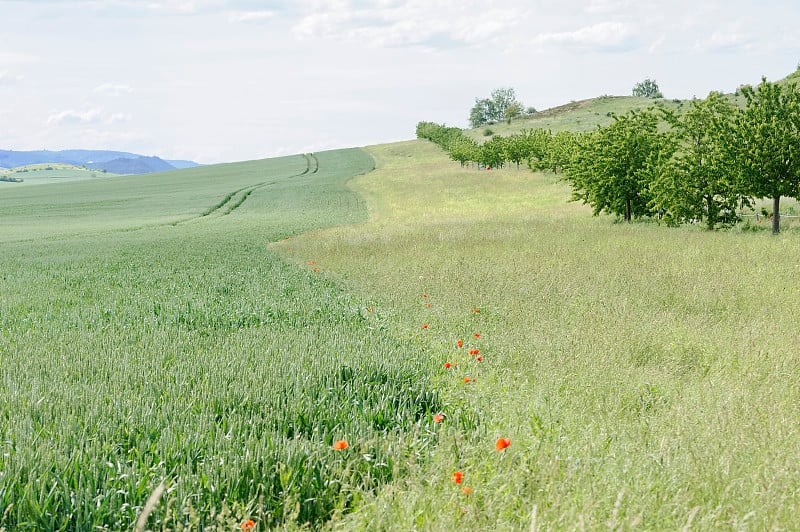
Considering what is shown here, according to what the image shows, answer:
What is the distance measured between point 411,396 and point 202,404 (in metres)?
1.73

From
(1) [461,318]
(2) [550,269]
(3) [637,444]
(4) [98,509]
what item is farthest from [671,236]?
(4) [98,509]

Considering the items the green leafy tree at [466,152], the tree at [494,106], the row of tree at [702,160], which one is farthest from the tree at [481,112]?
the row of tree at [702,160]

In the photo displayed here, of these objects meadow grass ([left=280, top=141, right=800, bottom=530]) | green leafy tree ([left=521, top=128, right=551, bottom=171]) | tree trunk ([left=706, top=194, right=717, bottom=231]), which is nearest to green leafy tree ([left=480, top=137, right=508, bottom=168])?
green leafy tree ([left=521, top=128, right=551, bottom=171])

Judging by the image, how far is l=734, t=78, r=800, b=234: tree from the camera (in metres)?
19.6

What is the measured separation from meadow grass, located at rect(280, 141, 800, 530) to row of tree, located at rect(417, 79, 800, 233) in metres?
4.95

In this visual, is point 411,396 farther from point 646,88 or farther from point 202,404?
point 646,88

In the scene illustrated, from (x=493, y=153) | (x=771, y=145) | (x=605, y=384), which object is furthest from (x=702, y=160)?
(x=493, y=153)

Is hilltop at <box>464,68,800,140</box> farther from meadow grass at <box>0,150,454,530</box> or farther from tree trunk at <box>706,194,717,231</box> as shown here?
meadow grass at <box>0,150,454,530</box>

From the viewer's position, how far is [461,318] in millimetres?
8945

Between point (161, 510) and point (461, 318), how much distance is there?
18.9ft

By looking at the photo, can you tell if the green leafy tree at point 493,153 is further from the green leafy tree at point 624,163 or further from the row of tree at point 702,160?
the green leafy tree at point 624,163

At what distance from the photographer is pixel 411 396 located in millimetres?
5602

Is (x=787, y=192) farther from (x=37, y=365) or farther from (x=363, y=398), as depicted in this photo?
(x=37, y=365)

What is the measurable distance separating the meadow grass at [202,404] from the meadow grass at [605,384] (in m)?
0.41
